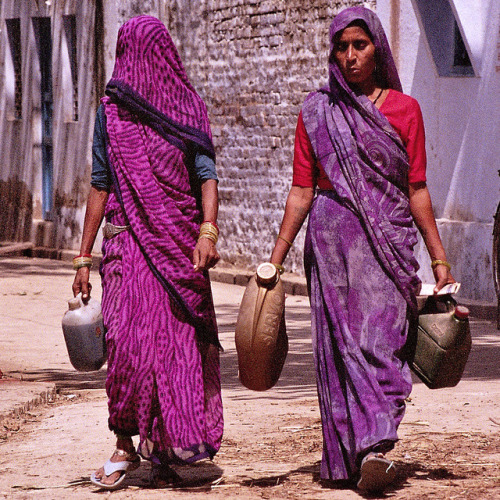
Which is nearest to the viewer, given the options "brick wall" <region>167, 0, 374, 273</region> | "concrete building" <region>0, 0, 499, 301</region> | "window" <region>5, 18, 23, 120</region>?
"concrete building" <region>0, 0, 499, 301</region>

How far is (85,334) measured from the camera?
553 centimetres

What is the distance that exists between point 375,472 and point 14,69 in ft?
54.6

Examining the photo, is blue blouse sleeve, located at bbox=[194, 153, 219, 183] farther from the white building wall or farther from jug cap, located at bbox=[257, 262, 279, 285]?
the white building wall

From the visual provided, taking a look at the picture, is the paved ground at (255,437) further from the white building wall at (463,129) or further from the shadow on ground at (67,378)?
the white building wall at (463,129)

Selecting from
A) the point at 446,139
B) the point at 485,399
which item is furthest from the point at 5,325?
the point at 485,399

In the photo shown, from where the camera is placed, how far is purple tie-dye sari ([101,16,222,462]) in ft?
18.0

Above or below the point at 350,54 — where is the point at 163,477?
below

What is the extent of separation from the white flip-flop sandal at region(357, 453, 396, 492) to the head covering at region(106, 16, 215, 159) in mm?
1400

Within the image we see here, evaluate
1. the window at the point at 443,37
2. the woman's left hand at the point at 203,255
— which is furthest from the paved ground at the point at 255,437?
the window at the point at 443,37

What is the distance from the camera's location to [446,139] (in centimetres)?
1280

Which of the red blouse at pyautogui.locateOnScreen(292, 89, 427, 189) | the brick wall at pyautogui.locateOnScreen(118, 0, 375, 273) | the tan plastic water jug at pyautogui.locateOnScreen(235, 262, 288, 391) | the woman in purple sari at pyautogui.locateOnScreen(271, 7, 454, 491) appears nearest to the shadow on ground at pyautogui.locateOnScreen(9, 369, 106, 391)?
the tan plastic water jug at pyautogui.locateOnScreen(235, 262, 288, 391)

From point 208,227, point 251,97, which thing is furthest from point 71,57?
point 208,227

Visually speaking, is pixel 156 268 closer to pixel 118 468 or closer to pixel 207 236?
pixel 207 236

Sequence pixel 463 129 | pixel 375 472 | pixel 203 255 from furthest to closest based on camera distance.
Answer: pixel 463 129, pixel 203 255, pixel 375 472
